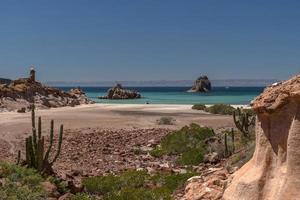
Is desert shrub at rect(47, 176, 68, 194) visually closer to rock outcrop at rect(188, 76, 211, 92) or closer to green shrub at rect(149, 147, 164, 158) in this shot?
green shrub at rect(149, 147, 164, 158)

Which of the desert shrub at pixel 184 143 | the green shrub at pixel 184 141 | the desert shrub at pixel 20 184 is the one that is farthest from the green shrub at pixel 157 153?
the desert shrub at pixel 20 184

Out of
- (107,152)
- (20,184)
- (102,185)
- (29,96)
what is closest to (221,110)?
(29,96)

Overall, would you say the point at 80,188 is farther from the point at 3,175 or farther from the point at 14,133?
the point at 14,133

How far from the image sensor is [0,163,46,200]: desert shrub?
10969 millimetres

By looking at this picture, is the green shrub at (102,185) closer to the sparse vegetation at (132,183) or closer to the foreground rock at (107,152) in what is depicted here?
the sparse vegetation at (132,183)

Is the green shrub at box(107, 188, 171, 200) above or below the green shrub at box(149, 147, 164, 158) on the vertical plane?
above

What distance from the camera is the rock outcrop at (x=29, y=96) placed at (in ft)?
158

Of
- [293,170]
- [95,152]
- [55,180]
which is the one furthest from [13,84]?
[293,170]

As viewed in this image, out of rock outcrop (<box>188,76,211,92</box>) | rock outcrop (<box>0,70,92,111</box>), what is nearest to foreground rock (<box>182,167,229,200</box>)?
rock outcrop (<box>0,70,92,111</box>)

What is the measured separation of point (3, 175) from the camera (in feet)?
42.7

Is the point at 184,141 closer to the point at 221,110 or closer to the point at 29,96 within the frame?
the point at 221,110

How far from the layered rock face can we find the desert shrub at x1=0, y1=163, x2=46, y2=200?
15.2ft

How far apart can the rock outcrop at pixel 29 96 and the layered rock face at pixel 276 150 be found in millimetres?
38925

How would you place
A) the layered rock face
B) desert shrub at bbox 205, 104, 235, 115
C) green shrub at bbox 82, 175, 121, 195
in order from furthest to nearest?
desert shrub at bbox 205, 104, 235, 115
green shrub at bbox 82, 175, 121, 195
the layered rock face
